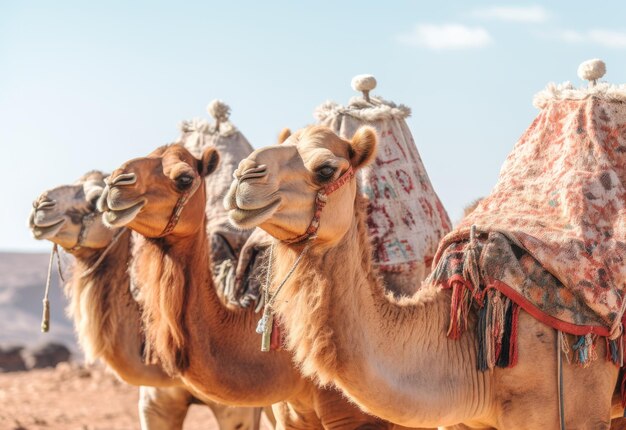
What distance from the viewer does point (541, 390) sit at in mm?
4406

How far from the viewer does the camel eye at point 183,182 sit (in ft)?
Result: 19.1

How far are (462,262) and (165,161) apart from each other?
79.3 inches

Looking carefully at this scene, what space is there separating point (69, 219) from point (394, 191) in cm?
220

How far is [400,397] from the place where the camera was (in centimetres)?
414

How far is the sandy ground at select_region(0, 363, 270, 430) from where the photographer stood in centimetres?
1319

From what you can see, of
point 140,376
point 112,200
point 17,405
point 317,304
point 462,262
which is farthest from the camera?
point 17,405

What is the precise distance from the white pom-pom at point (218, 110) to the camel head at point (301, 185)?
3435 millimetres

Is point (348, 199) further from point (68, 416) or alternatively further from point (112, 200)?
point (68, 416)

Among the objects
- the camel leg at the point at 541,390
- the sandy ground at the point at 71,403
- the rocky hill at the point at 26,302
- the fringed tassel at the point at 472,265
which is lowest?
the rocky hill at the point at 26,302

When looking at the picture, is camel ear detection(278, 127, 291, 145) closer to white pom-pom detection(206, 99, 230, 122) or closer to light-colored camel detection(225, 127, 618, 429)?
light-colored camel detection(225, 127, 618, 429)

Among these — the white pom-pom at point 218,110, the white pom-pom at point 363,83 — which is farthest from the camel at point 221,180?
the white pom-pom at point 363,83

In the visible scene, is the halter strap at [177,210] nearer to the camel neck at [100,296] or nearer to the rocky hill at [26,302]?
the camel neck at [100,296]

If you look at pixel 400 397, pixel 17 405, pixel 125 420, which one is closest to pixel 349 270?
pixel 400 397

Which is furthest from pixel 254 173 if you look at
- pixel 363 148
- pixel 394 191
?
pixel 394 191
